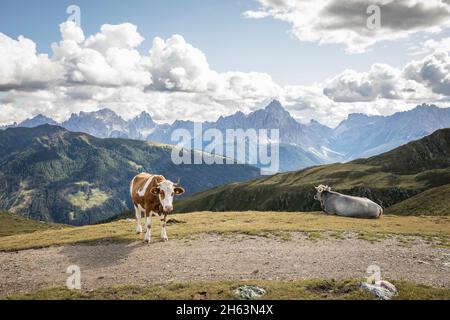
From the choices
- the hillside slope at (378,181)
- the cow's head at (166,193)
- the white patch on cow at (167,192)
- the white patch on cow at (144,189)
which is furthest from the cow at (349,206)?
the hillside slope at (378,181)

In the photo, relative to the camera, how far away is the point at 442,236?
31734 mm

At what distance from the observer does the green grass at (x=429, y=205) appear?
2514 inches

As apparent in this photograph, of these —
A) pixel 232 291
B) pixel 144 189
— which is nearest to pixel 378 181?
pixel 144 189

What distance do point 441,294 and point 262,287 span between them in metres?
7.66

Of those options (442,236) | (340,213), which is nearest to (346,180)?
(340,213)

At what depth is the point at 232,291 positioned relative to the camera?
16859 mm

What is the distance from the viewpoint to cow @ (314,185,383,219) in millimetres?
45906

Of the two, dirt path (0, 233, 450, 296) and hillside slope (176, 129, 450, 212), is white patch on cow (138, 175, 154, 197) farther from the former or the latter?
hillside slope (176, 129, 450, 212)

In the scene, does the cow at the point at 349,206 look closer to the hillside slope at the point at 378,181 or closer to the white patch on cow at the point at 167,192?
the white patch on cow at the point at 167,192

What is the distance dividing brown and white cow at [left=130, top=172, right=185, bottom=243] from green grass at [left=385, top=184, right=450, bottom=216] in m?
51.2

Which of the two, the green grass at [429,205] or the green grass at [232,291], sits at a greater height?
the green grass at [232,291]

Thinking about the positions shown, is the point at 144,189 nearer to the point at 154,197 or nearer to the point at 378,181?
the point at 154,197

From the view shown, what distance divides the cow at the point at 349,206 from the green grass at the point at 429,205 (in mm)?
22357
